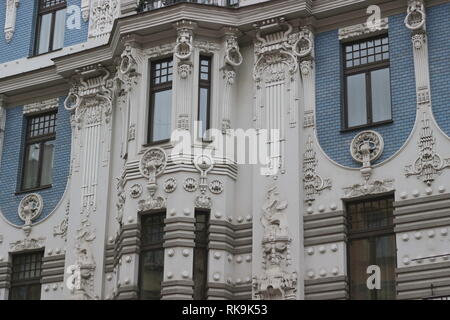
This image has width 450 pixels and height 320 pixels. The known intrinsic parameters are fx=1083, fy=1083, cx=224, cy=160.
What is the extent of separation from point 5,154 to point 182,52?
7.70m

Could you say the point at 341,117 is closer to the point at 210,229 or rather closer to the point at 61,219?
the point at 210,229

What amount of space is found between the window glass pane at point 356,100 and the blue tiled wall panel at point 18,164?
30.0ft

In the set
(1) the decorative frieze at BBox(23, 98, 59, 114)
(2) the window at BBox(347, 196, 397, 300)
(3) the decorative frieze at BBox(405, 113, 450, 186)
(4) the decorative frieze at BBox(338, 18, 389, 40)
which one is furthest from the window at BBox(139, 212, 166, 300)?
(4) the decorative frieze at BBox(338, 18, 389, 40)

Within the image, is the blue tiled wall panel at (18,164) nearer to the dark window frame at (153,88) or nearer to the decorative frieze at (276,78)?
the dark window frame at (153,88)

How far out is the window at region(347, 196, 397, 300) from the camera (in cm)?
2786

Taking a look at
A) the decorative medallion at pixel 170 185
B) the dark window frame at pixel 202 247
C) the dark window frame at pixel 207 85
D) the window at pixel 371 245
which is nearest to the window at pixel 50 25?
the dark window frame at pixel 207 85

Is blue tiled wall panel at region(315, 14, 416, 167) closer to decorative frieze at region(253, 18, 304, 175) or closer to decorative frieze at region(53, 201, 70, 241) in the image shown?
decorative frieze at region(253, 18, 304, 175)

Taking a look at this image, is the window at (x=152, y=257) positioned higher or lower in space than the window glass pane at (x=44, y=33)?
lower

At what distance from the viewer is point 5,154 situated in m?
35.1

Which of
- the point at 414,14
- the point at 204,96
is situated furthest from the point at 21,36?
the point at 414,14

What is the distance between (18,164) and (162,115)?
6.01 metres

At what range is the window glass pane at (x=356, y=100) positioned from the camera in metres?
29.9

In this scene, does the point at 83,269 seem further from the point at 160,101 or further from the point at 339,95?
the point at 339,95
